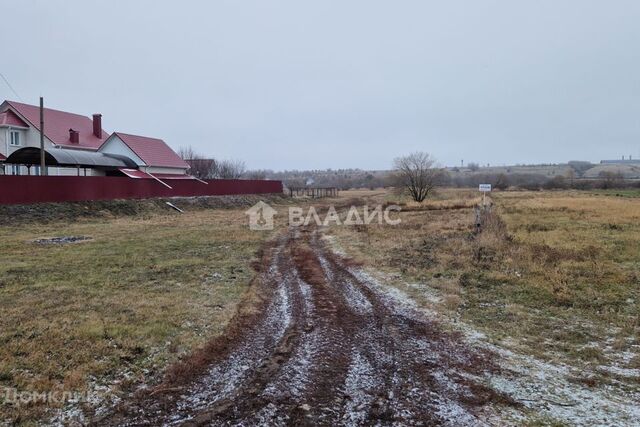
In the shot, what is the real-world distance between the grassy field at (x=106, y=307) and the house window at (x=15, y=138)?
22334 mm

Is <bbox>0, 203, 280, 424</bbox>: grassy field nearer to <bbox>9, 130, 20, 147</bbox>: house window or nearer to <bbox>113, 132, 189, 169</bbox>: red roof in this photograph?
<bbox>9, 130, 20, 147</bbox>: house window

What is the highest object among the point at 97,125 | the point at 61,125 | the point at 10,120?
the point at 97,125

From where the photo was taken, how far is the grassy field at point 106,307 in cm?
421

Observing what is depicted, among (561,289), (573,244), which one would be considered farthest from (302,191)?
(561,289)

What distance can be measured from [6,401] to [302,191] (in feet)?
183

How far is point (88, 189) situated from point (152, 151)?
1477 cm

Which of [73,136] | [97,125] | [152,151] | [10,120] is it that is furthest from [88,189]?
[97,125]

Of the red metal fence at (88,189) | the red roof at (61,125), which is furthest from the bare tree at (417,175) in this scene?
the red roof at (61,125)

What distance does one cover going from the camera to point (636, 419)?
3537 millimetres

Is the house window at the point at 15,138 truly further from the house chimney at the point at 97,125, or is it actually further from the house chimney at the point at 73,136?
the house chimney at the point at 97,125

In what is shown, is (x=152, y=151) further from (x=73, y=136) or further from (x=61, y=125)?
(x=61, y=125)

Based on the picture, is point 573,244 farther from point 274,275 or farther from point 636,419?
point 636,419

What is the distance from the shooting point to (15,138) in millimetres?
31500

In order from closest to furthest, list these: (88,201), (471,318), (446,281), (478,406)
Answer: (478,406) < (471,318) < (446,281) < (88,201)
